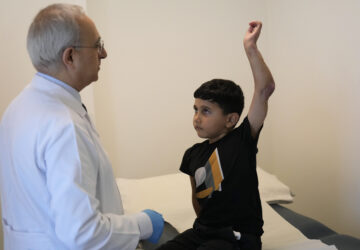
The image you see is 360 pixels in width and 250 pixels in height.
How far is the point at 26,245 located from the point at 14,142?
0.28 metres

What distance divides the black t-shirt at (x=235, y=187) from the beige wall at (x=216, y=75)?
97 cm

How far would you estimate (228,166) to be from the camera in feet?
4.21

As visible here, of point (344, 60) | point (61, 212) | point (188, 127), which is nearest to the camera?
point (61, 212)

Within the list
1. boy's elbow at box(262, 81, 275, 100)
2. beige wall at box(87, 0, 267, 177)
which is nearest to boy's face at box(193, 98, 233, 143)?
boy's elbow at box(262, 81, 275, 100)

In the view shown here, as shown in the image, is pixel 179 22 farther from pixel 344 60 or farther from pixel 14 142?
pixel 14 142

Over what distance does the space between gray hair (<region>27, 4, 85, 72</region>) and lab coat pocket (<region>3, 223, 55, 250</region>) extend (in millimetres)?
467

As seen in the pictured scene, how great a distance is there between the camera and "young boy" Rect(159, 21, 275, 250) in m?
1.21

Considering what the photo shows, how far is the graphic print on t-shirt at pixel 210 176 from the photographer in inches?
51.1

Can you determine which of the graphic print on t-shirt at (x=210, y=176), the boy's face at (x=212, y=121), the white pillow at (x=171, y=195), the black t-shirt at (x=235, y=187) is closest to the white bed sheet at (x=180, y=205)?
the white pillow at (x=171, y=195)

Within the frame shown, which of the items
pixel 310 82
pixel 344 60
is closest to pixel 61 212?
pixel 344 60

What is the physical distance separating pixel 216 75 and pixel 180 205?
3.87 ft

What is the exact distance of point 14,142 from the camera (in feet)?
3.00

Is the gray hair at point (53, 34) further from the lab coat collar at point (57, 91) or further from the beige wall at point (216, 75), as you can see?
the beige wall at point (216, 75)

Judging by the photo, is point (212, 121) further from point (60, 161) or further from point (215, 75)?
point (215, 75)
